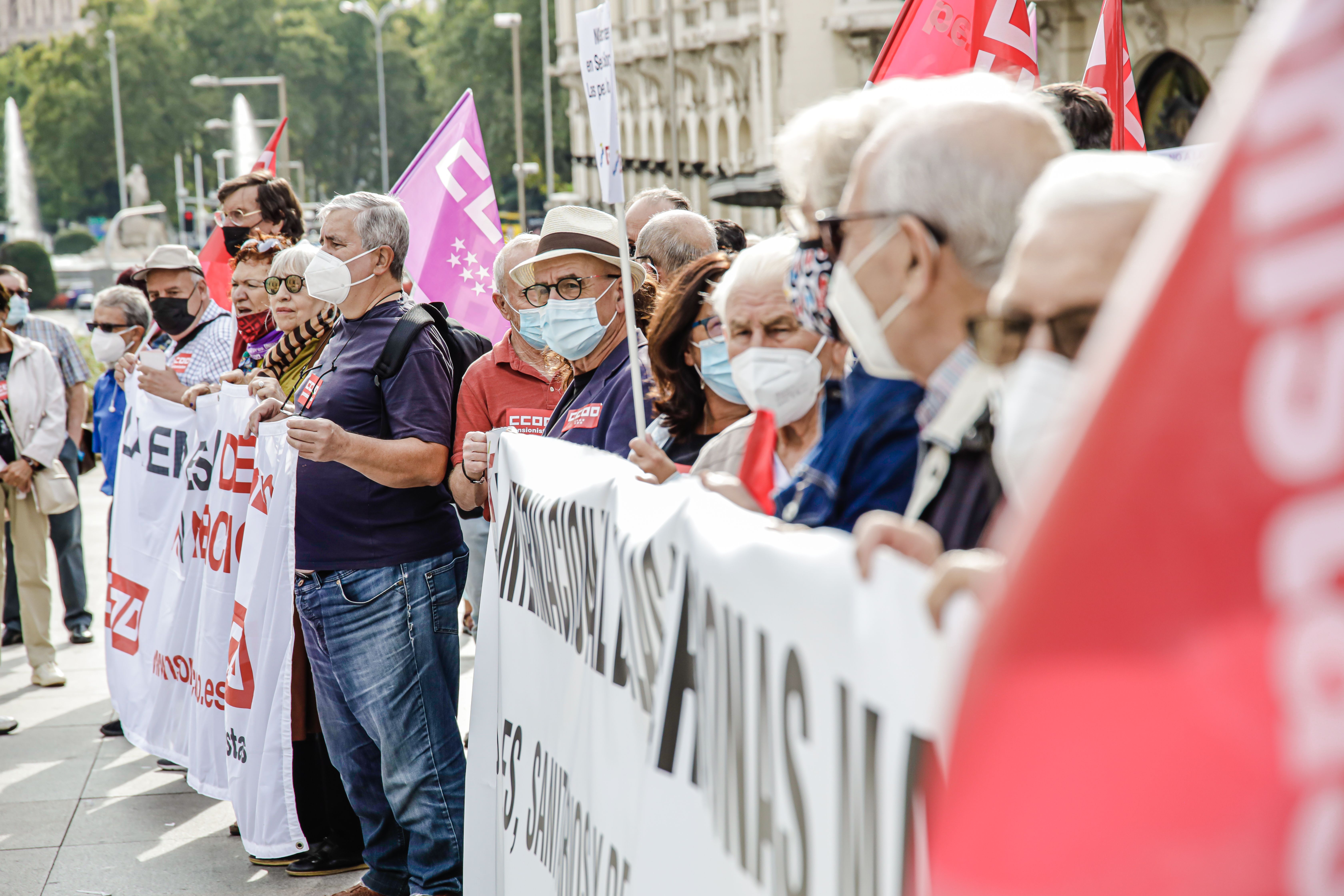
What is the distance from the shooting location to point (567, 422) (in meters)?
4.15

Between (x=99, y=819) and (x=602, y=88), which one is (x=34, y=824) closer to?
(x=99, y=819)

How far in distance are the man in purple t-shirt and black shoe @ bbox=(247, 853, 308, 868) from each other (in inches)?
23.5

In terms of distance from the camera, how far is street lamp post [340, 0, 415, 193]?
5441cm

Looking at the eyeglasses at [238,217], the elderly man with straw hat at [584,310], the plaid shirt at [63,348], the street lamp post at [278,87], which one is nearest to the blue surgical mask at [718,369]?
the elderly man with straw hat at [584,310]

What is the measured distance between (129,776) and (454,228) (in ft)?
9.73

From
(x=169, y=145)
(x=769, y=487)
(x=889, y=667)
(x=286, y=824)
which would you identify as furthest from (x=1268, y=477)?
(x=169, y=145)

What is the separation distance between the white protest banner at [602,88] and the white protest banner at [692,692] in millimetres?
732

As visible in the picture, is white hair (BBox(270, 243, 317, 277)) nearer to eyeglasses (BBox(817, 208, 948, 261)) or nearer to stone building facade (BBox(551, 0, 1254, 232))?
eyeglasses (BBox(817, 208, 948, 261))

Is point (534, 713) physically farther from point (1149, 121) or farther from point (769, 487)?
point (1149, 121)

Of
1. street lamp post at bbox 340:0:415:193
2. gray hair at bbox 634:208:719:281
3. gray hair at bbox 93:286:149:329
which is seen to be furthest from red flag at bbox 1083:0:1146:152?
street lamp post at bbox 340:0:415:193

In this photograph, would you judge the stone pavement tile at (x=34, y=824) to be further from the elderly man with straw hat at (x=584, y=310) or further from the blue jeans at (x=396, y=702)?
the elderly man with straw hat at (x=584, y=310)

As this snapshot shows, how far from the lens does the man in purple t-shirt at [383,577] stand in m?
4.39

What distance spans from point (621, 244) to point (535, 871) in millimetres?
1436

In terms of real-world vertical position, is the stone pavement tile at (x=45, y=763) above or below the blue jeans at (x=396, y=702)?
below
